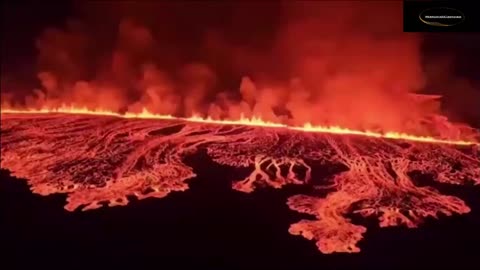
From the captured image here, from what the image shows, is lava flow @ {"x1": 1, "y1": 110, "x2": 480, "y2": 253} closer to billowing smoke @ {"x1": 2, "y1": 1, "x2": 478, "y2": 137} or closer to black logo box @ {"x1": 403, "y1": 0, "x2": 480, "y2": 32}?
billowing smoke @ {"x1": 2, "y1": 1, "x2": 478, "y2": 137}

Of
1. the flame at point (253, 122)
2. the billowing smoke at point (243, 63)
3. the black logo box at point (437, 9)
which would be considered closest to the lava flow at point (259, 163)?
the flame at point (253, 122)

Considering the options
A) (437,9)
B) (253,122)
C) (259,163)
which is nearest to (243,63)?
(253,122)

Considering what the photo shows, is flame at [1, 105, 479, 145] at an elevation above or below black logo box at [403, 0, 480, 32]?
below

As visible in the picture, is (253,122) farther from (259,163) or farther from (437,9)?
(437,9)

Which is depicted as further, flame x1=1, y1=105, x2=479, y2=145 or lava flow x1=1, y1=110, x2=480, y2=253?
flame x1=1, y1=105, x2=479, y2=145

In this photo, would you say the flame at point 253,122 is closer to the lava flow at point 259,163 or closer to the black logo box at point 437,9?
the lava flow at point 259,163

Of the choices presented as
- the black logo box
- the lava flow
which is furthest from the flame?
the black logo box

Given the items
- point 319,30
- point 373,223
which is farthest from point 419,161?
point 319,30
